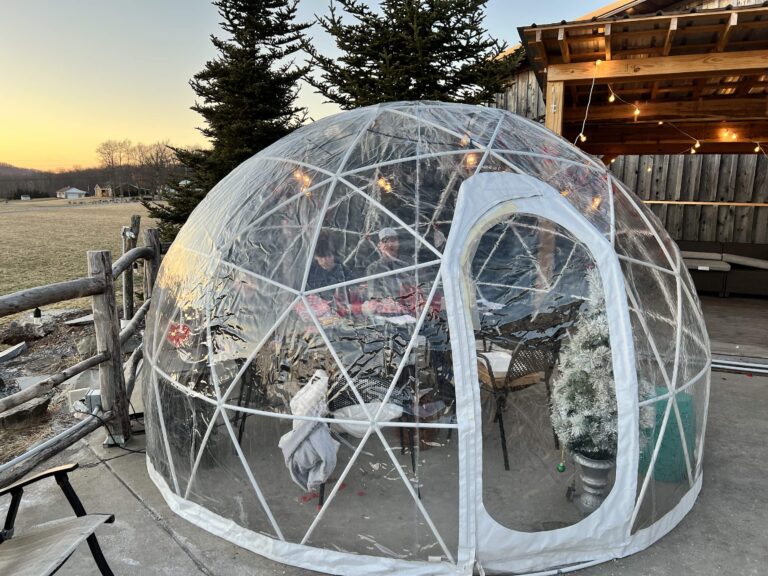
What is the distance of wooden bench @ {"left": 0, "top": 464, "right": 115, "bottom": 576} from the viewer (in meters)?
2.12

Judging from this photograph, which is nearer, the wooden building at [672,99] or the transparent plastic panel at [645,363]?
the transparent plastic panel at [645,363]

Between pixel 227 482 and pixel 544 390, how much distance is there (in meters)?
2.01

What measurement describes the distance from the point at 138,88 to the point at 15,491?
15.6m

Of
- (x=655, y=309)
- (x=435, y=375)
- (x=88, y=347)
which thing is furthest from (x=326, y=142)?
(x=88, y=347)

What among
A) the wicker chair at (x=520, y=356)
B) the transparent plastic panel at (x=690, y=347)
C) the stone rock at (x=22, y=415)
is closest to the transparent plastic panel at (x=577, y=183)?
the wicker chair at (x=520, y=356)

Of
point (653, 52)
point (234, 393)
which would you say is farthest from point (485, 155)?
point (653, 52)

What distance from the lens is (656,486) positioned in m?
3.21

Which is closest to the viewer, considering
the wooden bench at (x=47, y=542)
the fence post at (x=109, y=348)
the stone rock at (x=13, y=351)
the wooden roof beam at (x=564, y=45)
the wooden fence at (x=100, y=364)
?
the wooden bench at (x=47, y=542)

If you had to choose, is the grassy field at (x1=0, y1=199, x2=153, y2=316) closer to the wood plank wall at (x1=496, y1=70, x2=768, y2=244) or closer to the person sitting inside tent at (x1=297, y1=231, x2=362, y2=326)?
the wood plank wall at (x1=496, y1=70, x2=768, y2=244)

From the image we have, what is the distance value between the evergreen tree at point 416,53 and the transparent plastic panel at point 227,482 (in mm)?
8654

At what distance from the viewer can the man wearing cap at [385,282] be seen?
2.93 meters

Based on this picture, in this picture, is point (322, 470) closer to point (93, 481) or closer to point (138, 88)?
point (93, 481)

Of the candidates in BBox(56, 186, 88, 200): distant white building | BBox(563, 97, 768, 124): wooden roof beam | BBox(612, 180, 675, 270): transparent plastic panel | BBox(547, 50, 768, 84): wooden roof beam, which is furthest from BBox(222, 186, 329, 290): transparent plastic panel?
BBox(56, 186, 88, 200): distant white building

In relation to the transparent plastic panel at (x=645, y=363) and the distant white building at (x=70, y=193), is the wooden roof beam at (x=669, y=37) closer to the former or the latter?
the transparent plastic panel at (x=645, y=363)
